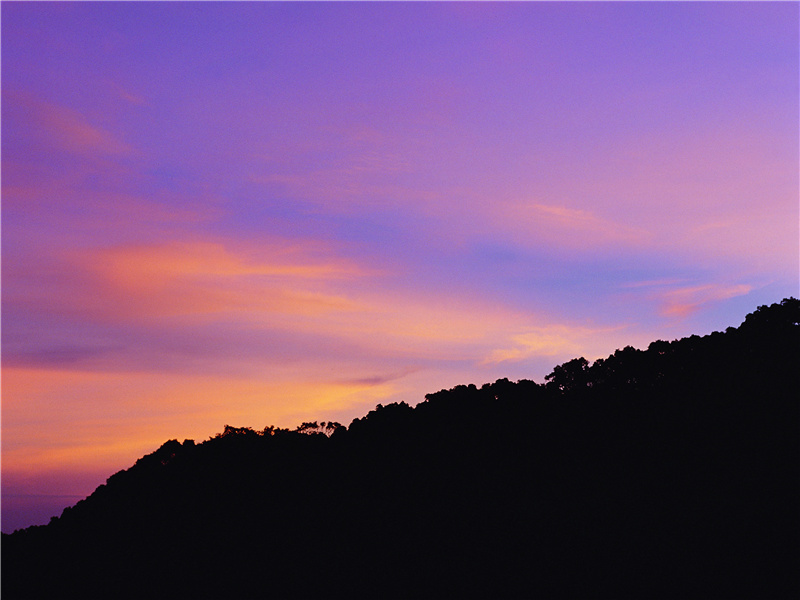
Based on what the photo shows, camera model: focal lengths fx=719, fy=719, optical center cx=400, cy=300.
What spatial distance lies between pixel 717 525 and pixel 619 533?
12.0 ft

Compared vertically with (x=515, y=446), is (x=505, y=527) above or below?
below

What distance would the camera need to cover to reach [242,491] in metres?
38.8

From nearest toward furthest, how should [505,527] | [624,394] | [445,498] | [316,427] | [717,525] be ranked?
1. [717,525]
2. [505,527]
3. [445,498]
4. [624,394]
5. [316,427]

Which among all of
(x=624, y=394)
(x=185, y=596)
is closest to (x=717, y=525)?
(x=624, y=394)

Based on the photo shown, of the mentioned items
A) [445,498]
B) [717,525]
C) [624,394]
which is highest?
[624,394]

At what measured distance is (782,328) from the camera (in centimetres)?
3544

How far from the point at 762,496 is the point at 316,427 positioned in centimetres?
2458

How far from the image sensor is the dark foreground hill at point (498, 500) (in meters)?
27.6

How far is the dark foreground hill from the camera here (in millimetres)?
27578

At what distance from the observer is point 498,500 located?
33.1 meters

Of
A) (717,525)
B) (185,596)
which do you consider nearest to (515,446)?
(717,525)

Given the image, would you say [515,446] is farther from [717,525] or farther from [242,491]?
[242,491]

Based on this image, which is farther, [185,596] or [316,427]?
[316,427]

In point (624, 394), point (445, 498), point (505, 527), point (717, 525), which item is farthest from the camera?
point (624, 394)
